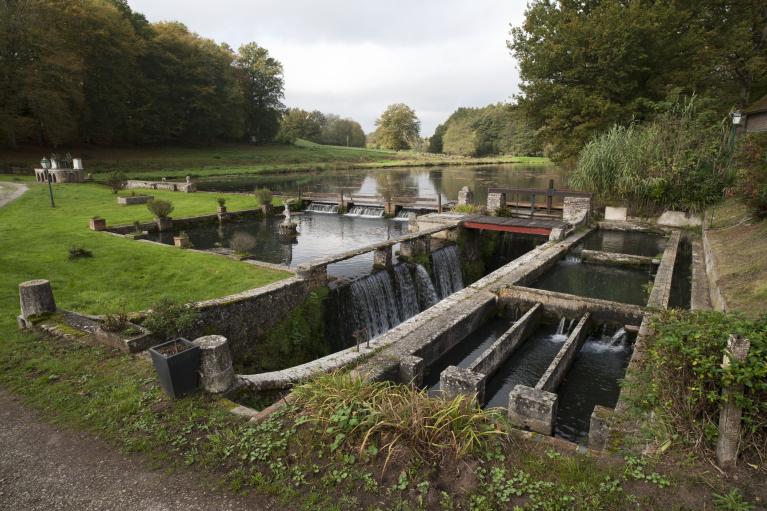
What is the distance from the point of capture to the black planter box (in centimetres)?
542

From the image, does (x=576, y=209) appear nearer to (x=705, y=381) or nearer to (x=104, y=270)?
(x=705, y=381)

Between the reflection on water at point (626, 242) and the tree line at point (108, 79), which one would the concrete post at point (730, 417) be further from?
the tree line at point (108, 79)

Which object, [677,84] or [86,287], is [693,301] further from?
[677,84]

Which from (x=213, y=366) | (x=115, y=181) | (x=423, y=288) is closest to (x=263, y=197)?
(x=115, y=181)

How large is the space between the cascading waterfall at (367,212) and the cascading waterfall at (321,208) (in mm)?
1232

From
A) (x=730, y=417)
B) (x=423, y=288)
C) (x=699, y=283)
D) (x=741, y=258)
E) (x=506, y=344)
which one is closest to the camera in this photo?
(x=730, y=417)

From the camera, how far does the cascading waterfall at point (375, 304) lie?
12133mm

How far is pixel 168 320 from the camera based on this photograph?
755 centimetres

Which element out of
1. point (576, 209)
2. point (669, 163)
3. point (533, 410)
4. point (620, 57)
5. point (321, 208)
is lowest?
point (533, 410)

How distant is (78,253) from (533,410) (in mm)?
13601

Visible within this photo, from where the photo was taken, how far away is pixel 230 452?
462 cm

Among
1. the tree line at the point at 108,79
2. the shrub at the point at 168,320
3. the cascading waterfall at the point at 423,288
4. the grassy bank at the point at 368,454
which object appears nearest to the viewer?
the grassy bank at the point at 368,454

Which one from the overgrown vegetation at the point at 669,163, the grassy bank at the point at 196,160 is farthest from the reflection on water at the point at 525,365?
the grassy bank at the point at 196,160

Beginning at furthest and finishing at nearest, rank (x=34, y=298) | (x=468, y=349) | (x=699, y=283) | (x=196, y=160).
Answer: (x=196, y=160), (x=699, y=283), (x=468, y=349), (x=34, y=298)
